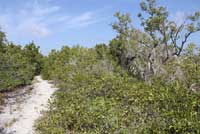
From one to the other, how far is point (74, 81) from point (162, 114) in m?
11.4

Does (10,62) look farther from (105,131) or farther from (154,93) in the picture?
(154,93)

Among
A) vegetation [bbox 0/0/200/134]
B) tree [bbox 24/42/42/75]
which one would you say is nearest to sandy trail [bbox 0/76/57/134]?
vegetation [bbox 0/0/200/134]

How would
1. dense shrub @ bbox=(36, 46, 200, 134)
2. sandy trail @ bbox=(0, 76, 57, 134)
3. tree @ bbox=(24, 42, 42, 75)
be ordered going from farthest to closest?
tree @ bbox=(24, 42, 42, 75)
sandy trail @ bbox=(0, 76, 57, 134)
dense shrub @ bbox=(36, 46, 200, 134)

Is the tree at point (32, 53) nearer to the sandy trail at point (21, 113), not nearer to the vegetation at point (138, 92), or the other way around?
the vegetation at point (138, 92)

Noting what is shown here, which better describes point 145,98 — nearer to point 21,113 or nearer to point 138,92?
point 138,92

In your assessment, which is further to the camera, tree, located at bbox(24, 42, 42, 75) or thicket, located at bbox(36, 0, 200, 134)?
tree, located at bbox(24, 42, 42, 75)

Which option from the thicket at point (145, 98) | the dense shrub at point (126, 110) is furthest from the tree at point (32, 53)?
the dense shrub at point (126, 110)

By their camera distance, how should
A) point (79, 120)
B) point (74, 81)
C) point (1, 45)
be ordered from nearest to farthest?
point (79, 120) → point (74, 81) → point (1, 45)

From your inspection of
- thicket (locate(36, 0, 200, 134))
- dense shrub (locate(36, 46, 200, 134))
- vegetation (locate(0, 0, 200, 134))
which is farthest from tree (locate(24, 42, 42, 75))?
dense shrub (locate(36, 46, 200, 134))

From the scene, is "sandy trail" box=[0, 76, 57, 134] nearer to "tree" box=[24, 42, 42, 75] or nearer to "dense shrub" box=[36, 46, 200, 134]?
"dense shrub" box=[36, 46, 200, 134]

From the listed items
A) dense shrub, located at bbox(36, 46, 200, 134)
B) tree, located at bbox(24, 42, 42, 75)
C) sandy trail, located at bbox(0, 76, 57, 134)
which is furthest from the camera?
tree, located at bbox(24, 42, 42, 75)

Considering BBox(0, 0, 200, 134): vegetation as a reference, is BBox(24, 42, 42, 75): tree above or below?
above

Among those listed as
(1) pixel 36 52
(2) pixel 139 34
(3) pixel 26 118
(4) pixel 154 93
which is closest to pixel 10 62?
(3) pixel 26 118

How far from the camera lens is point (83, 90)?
54.9 ft
